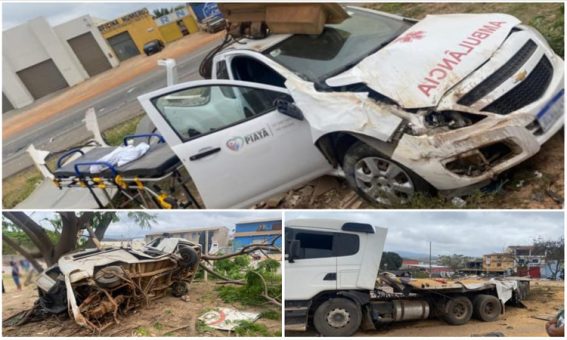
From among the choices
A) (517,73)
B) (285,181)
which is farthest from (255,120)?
(517,73)

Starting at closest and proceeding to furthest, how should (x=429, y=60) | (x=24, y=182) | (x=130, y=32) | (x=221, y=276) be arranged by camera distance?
(x=429, y=60) → (x=221, y=276) → (x=24, y=182) → (x=130, y=32)

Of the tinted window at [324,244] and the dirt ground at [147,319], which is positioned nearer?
the tinted window at [324,244]

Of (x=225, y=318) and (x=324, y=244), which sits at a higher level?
(x=324, y=244)

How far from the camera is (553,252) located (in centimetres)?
394

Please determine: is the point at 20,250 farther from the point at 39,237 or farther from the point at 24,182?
the point at 24,182

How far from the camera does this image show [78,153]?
5707 mm

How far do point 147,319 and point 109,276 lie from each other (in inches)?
22.3

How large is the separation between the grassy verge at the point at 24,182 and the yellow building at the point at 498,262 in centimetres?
588

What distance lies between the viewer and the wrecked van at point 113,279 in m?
4.29

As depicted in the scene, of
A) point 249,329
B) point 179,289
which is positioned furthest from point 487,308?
point 179,289

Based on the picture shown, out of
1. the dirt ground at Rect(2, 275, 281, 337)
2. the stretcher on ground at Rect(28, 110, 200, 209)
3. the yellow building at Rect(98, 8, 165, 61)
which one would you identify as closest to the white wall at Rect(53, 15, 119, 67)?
the yellow building at Rect(98, 8, 165, 61)

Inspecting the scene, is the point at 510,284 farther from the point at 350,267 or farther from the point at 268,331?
the point at 268,331

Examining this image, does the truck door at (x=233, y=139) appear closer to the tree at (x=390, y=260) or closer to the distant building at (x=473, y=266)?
the tree at (x=390, y=260)

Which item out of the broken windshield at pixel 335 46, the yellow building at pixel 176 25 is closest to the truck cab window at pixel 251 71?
the broken windshield at pixel 335 46
